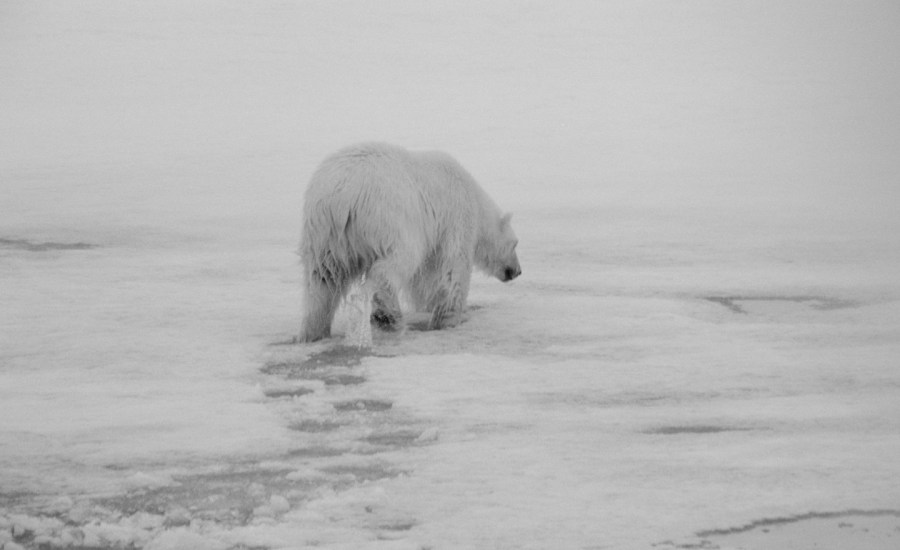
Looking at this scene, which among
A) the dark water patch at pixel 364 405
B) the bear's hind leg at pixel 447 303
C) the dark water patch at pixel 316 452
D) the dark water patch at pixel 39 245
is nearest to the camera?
the dark water patch at pixel 316 452

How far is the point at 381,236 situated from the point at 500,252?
1.80m

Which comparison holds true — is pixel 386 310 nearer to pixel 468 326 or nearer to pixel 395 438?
→ pixel 468 326

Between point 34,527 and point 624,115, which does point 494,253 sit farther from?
point 624,115

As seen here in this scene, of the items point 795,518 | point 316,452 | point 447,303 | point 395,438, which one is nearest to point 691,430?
point 795,518

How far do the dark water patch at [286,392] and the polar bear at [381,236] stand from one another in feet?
3.67

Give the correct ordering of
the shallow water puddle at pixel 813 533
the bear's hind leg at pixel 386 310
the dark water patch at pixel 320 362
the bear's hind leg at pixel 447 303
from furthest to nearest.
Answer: the bear's hind leg at pixel 447 303
the bear's hind leg at pixel 386 310
the dark water patch at pixel 320 362
the shallow water puddle at pixel 813 533

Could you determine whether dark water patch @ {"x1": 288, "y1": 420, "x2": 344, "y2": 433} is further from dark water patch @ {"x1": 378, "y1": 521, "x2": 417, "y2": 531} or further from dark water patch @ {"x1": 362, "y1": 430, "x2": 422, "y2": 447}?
dark water patch @ {"x1": 378, "y1": 521, "x2": 417, "y2": 531}

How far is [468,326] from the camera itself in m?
8.24

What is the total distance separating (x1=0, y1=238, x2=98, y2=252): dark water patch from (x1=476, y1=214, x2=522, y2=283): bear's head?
368cm

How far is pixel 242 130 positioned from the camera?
60.2 feet

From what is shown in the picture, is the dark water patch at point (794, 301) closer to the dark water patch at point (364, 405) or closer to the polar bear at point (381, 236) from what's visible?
the polar bear at point (381, 236)

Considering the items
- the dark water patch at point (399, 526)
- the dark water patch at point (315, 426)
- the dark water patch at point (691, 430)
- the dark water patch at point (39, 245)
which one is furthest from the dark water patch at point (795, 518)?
the dark water patch at point (39, 245)

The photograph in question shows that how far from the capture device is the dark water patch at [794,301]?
868 centimetres

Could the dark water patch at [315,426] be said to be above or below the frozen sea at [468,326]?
below
